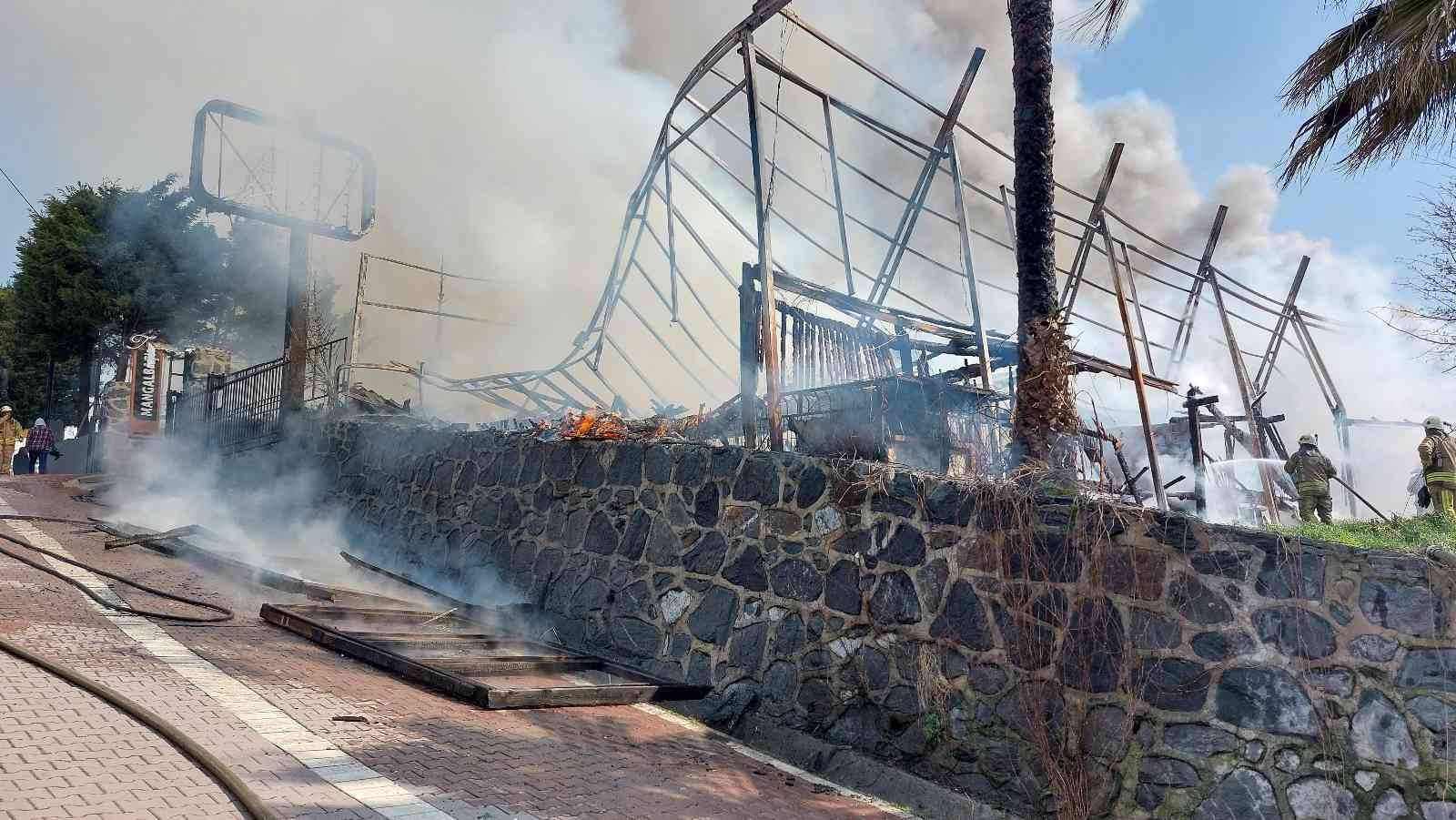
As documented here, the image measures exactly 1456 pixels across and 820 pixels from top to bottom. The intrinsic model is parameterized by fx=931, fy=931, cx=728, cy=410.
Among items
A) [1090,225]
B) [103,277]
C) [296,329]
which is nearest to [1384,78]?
[1090,225]

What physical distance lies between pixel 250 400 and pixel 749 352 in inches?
378

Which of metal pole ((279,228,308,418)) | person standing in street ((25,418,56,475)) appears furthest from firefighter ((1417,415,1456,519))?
person standing in street ((25,418,56,475))

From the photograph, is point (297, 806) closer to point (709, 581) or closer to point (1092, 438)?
point (709, 581)

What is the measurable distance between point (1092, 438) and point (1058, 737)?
3.97 metres

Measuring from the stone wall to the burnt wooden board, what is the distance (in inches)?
14.1

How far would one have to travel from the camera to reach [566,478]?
333 inches

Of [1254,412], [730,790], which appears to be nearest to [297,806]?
[730,790]

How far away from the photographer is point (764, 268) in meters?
7.86

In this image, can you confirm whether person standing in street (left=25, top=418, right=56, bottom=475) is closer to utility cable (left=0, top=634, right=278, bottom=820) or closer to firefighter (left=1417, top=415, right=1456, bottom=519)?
utility cable (left=0, top=634, right=278, bottom=820)

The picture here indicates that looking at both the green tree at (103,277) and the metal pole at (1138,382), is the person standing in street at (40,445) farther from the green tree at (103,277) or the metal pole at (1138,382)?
the metal pole at (1138,382)

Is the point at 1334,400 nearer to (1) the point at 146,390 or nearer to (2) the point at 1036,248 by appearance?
(2) the point at 1036,248

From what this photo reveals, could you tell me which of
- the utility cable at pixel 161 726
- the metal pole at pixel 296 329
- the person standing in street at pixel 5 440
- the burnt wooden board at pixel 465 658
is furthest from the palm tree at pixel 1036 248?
the person standing in street at pixel 5 440

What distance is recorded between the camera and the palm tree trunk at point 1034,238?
634 cm

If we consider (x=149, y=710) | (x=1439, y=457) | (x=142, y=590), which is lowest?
(x=149, y=710)
